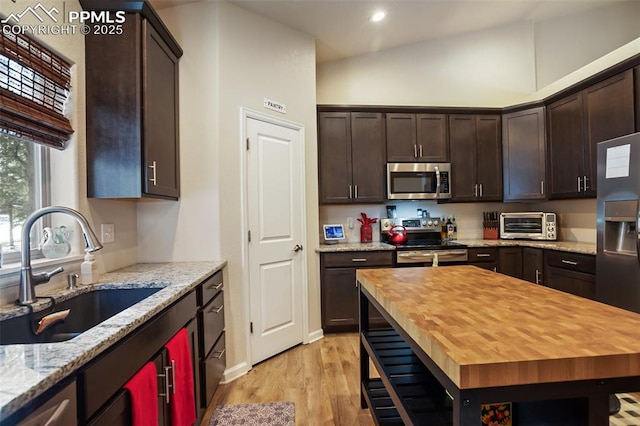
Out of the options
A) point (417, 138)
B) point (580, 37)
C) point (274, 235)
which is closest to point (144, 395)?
point (274, 235)

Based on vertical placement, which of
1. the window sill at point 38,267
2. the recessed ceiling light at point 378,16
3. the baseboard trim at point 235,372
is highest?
the recessed ceiling light at point 378,16

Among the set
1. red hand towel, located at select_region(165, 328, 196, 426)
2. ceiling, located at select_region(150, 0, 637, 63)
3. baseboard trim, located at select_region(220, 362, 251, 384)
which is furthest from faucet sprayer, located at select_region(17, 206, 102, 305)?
ceiling, located at select_region(150, 0, 637, 63)

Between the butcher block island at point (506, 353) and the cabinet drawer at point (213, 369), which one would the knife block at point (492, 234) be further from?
the cabinet drawer at point (213, 369)

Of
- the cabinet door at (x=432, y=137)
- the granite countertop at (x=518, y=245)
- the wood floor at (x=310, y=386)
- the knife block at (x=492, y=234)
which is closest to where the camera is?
the wood floor at (x=310, y=386)

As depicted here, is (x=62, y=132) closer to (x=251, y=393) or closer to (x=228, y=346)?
(x=228, y=346)

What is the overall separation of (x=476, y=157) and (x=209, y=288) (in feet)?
11.0

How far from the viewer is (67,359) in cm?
81

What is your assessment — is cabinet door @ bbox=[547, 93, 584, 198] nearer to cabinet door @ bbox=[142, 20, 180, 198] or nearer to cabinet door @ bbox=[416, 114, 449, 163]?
cabinet door @ bbox=[416, 114, 449, 163]

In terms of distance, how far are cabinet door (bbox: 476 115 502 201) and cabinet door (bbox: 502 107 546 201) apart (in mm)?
65

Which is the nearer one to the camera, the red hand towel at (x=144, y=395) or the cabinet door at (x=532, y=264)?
the red hand towel at (x=144, y=395)

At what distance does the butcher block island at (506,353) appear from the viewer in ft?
2.44

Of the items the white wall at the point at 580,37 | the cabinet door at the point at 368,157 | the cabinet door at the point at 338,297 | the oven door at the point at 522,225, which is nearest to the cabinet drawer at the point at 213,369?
the cabinet door at the point at 338,297

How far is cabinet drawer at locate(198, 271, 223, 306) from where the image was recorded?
1967 millimetres

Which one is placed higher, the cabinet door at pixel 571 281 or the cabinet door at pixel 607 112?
the cabinet door at pixel 607 112
